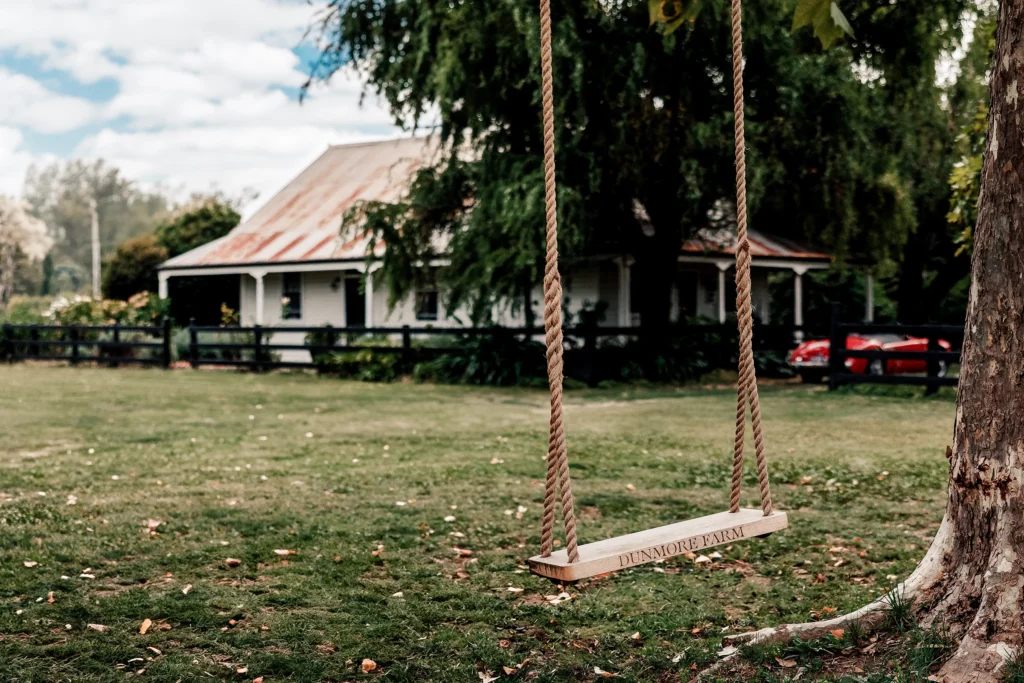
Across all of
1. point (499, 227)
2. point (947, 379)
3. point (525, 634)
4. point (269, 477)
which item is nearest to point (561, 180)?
point (499, 227)

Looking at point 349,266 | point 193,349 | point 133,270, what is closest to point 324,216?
point 349,266

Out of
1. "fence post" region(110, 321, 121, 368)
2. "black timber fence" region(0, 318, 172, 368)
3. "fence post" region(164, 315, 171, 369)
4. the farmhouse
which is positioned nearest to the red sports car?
the farmhouse

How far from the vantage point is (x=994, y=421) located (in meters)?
3.79

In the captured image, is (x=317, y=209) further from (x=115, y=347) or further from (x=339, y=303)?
(x=115, y=347)

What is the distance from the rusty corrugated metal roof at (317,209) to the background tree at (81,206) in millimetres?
72430

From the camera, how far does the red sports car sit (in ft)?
64.1

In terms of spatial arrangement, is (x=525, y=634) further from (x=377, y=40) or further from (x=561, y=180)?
(x=377, y=40)

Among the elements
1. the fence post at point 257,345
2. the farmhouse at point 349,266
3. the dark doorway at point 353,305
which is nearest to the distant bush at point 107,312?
the farmhouse at point 349,266

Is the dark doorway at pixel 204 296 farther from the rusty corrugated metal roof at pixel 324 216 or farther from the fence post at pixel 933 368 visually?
the fence post at pixel 933 368

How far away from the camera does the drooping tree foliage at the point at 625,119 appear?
16.3 meters

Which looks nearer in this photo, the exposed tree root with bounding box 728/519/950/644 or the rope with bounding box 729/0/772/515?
the exposed tree root with bounding box 728/519/950/644

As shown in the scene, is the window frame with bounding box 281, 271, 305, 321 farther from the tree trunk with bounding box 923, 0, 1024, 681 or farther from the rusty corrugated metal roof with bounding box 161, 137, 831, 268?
the tree trunk with bounding box 923, 0, 1024, 681

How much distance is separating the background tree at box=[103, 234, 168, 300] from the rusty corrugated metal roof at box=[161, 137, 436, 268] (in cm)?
467

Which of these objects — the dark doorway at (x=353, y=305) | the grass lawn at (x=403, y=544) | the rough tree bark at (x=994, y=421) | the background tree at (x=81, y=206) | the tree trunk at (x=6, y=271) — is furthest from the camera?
the background tree at (x=81, y=206)
